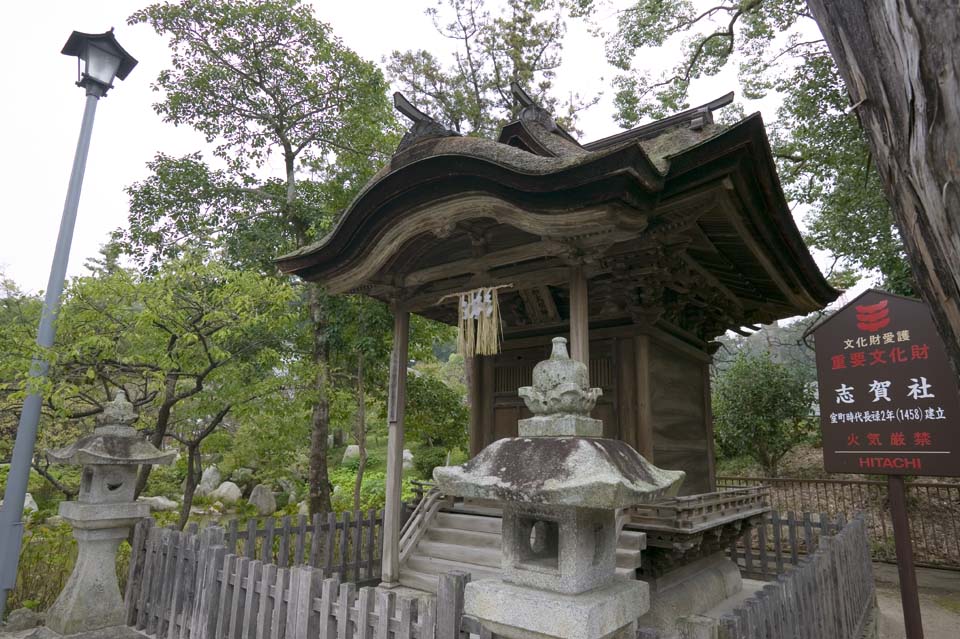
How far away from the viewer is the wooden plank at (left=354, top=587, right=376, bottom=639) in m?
3.29

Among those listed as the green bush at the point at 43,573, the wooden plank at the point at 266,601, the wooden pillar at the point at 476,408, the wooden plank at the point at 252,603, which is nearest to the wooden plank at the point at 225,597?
the wooden plank at the point at 252,603

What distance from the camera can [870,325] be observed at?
5.29 m

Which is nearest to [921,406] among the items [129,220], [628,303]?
[628,303]

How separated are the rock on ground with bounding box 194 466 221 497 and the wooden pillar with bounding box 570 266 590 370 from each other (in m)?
17.2

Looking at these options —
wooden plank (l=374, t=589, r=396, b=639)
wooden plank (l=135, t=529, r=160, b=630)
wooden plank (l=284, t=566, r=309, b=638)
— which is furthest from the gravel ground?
wooden plank (l=135, t=529, r=160, b=630)

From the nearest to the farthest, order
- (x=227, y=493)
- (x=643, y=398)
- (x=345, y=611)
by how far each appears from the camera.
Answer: (x=345, y=611) → (x=643, y=398) → (x=227, y=493)

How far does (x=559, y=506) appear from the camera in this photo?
2744 mm

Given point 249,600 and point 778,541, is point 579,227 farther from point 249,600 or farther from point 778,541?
point 778,541

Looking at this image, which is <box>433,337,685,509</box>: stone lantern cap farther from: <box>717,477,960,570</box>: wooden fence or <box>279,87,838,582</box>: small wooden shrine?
<box>717,477,960,570</box>: wooden fence

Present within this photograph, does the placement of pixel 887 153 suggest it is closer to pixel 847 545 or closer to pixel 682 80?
pixel 847 545

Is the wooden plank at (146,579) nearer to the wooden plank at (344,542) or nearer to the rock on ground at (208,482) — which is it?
the wooden plank at (344,542)

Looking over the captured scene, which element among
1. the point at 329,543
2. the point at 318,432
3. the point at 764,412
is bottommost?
the point at 329,543

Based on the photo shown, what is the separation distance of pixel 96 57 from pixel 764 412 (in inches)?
682

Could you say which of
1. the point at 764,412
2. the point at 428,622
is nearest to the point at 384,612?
the point at 428,622
